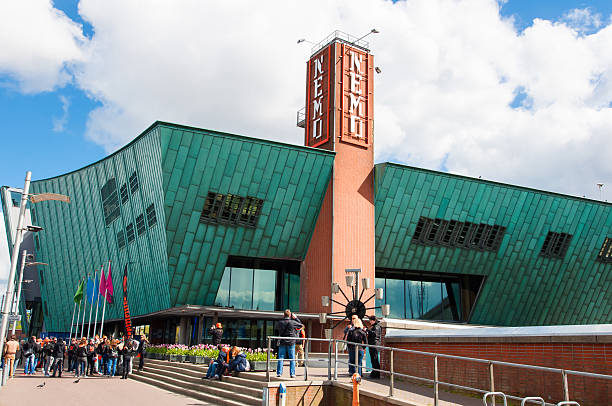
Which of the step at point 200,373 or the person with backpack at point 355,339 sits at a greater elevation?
the person with backpack at point 355,339

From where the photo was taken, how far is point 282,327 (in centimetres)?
1526

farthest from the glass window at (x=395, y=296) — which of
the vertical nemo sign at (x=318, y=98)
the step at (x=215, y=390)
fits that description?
the step at (x=215, y=390)

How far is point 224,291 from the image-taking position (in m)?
31.5

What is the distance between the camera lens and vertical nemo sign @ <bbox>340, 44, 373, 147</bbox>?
105 feet

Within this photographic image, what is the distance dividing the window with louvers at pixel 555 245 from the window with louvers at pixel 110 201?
27.1 meters

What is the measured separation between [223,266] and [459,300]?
1747 centimetres

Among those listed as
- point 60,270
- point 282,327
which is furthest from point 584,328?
point 60,270

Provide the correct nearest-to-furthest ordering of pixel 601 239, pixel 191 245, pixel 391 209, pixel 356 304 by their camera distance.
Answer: pixel 356 304
pixel 191 245
pixel 391 209
pixel 601 239

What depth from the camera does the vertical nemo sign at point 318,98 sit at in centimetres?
3241

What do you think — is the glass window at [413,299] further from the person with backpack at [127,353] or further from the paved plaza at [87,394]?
the paved plaza at [87,394]

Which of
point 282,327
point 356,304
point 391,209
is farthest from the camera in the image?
point 391,209

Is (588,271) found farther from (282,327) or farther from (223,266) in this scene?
(282,327)

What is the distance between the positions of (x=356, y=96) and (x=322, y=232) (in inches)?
336

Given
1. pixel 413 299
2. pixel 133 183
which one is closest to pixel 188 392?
pixel 133 183
